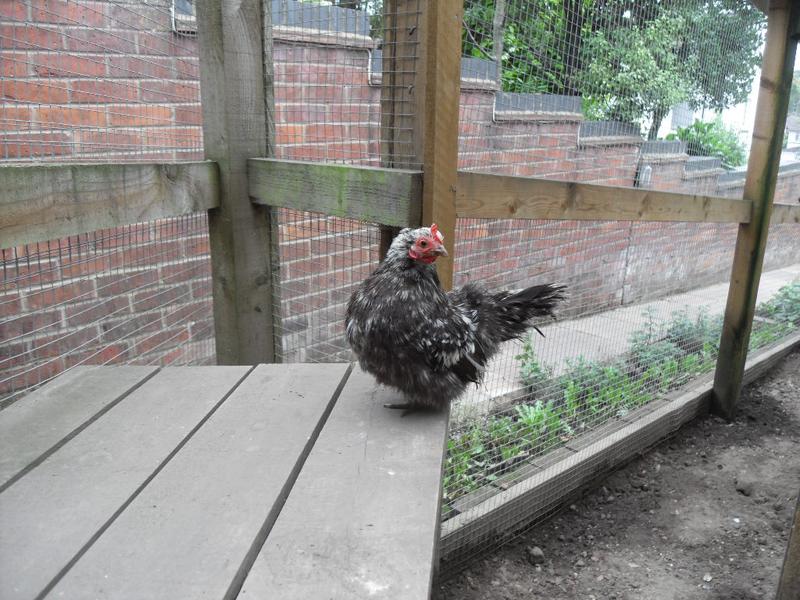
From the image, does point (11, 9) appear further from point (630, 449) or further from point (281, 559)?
point (630, 449)

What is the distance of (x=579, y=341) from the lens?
3365mm

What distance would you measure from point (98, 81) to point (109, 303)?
746 mm

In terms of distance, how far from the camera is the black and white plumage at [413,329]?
1421 mm

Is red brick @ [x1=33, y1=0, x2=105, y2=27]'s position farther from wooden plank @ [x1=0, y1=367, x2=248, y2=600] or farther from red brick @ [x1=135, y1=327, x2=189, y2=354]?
wooden plank @ [x1=0, y1=367, x2=248, y2=600]

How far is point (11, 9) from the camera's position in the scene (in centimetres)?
179

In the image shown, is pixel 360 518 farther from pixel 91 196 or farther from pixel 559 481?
pixel 559 481

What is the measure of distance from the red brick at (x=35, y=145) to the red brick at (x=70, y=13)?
0.34 m

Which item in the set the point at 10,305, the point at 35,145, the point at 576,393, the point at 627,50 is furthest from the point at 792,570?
the point at 35,145

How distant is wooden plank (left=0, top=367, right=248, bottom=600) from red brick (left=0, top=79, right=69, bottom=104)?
1.05 metres

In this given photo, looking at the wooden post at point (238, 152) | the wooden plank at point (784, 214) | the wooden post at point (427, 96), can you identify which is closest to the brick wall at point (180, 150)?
the wooden post at point (238, 152)

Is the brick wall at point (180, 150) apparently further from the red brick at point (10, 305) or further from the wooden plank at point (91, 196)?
the wooden plank at point (91, 196)

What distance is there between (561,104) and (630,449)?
63.8 inches

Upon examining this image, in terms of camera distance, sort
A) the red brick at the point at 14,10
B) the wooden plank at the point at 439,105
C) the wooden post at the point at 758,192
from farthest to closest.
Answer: the wooden post at the point at 758,192
the red brick at the point at 14,10
the wooden plank at the point at 439,105

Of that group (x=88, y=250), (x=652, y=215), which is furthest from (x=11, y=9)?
(x=652, y=215)
